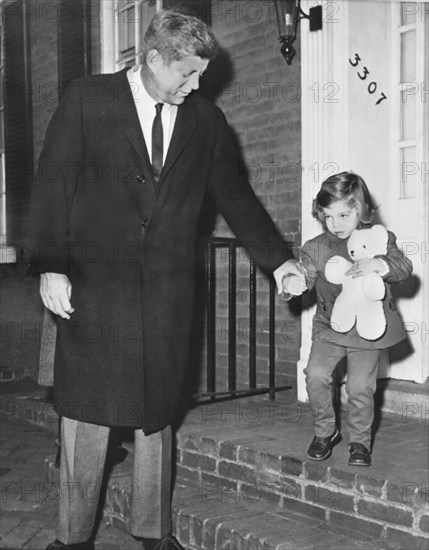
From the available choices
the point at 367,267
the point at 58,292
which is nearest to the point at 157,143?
the point at 58,292

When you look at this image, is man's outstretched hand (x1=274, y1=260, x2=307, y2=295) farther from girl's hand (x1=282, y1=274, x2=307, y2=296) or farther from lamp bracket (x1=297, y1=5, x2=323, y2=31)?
lamp bracket (x1=297, y1=5, x2=323, y2=31)

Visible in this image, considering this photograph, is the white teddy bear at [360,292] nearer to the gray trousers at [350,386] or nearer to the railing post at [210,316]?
the gray trousers at [350,386]

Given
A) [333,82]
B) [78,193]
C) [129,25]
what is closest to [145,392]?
[78,193]

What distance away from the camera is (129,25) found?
245 inches

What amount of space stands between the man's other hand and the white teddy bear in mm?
1154

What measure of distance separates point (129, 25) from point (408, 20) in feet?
8.87

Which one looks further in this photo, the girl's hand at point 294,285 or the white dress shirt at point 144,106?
the girl's hand at point 294,285

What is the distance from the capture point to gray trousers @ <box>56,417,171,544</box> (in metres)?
2.76

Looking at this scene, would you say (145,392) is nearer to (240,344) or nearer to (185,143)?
(185,143)

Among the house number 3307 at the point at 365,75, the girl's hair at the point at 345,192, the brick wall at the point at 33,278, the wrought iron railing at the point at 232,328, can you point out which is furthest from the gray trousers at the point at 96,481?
the brick wall at the point at 33,278

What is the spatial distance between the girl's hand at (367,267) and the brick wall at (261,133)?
146 centimetres

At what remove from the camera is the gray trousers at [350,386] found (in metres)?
3.20

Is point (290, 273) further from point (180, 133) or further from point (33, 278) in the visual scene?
point (33, 278)

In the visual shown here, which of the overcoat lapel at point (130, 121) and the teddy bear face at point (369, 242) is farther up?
the overcoat lapel at point (130, 121)
